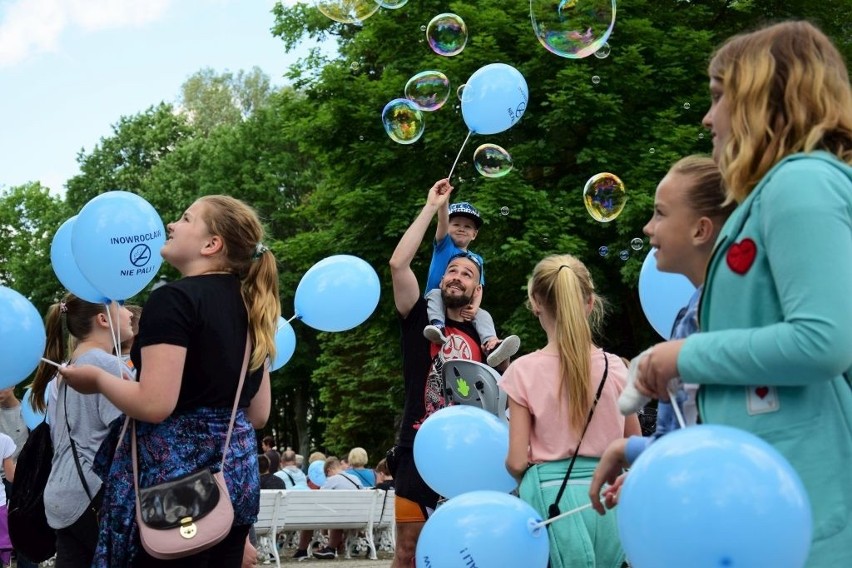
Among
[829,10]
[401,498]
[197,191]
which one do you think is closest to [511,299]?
[829,10]

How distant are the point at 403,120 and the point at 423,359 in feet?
13.3

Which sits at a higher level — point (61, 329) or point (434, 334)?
point (61, 329)

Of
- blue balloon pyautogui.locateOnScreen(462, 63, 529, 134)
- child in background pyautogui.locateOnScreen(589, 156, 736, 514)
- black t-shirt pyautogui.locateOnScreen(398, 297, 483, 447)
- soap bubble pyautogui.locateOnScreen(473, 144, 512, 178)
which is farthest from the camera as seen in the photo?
soap bubble pyautogui.locateOnScreen(473, 144, 512, 178)

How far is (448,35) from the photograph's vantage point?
9.99m

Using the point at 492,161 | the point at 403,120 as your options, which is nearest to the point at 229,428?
the point at 492,161

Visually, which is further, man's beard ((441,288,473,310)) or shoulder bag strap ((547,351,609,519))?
man's beard ((441,288,473,310))

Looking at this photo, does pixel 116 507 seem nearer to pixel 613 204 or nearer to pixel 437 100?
pixel 613 204

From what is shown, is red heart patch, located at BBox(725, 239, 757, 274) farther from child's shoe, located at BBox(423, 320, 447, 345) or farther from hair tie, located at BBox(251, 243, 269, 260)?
child's shoe, located at BBox(423, 320, 447, 345)

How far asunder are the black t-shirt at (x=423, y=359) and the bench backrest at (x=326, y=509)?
8.71m

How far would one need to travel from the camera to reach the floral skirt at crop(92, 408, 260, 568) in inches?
148

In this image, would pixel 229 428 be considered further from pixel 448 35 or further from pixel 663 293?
pixel 448 35

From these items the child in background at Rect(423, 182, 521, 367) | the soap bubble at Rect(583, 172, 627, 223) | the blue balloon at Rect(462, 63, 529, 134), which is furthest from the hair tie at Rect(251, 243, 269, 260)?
the soap bubble at Rect(583, 172, 627, 223)

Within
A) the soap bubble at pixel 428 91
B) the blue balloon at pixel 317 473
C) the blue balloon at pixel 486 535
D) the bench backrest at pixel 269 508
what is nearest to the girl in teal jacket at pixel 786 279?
the blue balloon at pixel 486 535

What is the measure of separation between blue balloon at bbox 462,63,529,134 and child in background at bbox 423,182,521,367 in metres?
1.58
